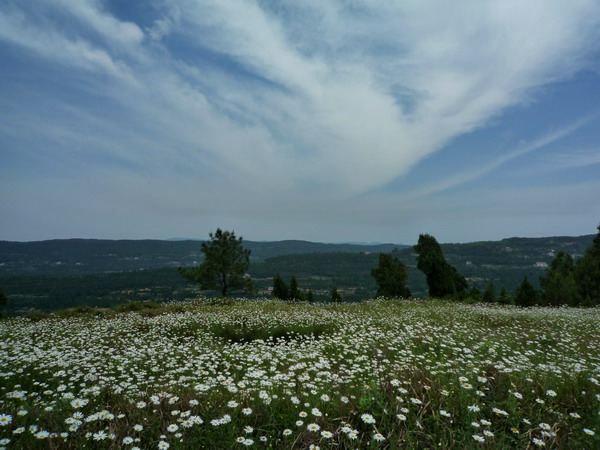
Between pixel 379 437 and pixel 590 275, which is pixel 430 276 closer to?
pixel 590 275

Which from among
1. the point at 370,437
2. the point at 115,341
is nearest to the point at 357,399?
the point at 370,437

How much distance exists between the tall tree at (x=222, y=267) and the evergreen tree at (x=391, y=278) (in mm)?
17950

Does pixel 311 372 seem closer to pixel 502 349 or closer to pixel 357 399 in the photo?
pixel 357 399

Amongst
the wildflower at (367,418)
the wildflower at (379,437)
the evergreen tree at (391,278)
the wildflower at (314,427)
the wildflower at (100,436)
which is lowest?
the evergreen tree at (391,278)

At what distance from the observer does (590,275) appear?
130 feet

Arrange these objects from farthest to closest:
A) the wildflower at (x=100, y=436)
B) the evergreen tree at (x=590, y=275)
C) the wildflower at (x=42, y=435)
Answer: the evergreen tree at (x=590, y=275) < the wildflower at (x=100, y=436) < the wildflower at (x=42, y=435)

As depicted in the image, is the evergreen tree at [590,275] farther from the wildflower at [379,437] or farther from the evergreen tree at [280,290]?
the wildflower at [379,437]

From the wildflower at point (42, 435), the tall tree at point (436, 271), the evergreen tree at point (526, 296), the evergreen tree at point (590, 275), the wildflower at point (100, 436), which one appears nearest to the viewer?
the wildflower at point (42, 435)

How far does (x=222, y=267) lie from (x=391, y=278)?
2235 centimetres

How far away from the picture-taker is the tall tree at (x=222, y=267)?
3872 centimetres

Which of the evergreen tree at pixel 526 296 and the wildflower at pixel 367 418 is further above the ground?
the wildflower at pixel 367 418

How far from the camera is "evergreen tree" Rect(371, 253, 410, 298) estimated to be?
43.3 meters

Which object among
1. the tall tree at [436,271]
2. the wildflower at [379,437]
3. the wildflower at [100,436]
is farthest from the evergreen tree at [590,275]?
the wildflower at [100,436]

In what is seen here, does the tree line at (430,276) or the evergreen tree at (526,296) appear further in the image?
the evergreen tree at (526,296)
